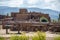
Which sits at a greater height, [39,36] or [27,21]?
[27,21]

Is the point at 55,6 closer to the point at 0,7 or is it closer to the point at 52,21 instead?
the point at 52,21

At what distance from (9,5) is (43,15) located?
0.92 meters

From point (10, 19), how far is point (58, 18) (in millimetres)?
1240

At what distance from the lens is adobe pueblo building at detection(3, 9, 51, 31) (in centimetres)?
1239

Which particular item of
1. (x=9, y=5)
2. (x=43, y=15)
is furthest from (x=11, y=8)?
(x=43, y=15)

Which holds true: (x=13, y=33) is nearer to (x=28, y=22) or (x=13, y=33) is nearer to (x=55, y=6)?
(x=28, y=22)

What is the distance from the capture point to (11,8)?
40.6 ft

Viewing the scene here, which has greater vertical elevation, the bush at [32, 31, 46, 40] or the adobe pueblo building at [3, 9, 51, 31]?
the adobe pueblo building at [3, 9, 51, 31]

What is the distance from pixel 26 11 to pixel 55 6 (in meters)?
0.76

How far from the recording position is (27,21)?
12445mm

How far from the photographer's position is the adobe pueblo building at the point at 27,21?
488 inches

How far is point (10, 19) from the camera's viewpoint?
40.7ft

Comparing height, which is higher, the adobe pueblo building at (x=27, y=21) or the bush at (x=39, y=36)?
the adobe pueblo building at (x=27, y=21)

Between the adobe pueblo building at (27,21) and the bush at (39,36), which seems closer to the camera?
the bush at (39,36)
